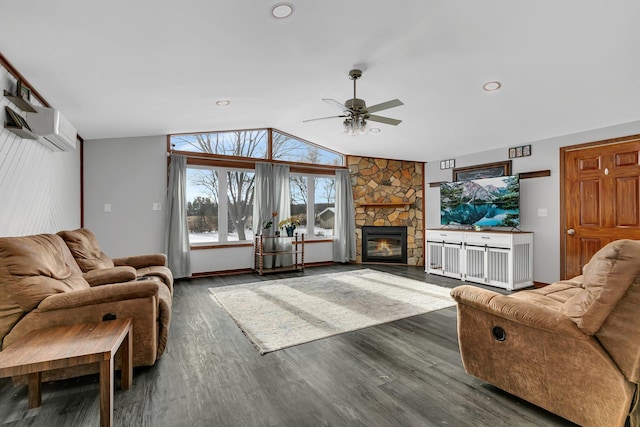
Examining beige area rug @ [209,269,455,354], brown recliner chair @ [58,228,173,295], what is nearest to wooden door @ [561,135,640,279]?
beige area rug @ [209,269,455,354]

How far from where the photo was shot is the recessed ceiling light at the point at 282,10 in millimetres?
2109

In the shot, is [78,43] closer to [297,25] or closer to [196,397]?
[297,25]

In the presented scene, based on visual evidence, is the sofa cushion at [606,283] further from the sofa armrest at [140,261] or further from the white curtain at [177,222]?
the white curtain at [177,222]

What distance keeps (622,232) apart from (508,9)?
347 cm

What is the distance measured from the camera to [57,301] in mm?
1977

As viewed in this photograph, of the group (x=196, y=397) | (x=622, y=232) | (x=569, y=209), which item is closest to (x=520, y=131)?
(x=569, y=209)

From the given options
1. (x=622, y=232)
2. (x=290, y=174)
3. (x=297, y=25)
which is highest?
(x=297, y=25)

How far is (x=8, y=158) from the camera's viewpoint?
98.0 inches

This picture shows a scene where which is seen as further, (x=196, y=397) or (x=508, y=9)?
(x=508, y=9)

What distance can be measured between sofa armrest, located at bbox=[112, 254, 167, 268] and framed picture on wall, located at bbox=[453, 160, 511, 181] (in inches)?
207

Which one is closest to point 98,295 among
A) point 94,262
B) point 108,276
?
point 108,276

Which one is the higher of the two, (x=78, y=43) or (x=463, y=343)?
(x=78, y=43)

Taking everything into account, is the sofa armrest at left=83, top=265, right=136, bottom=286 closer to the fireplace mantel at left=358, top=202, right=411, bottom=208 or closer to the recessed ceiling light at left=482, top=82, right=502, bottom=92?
the recessed ceiling light at left=482, top=82, right=502, bottom=92

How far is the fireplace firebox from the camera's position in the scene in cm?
670
